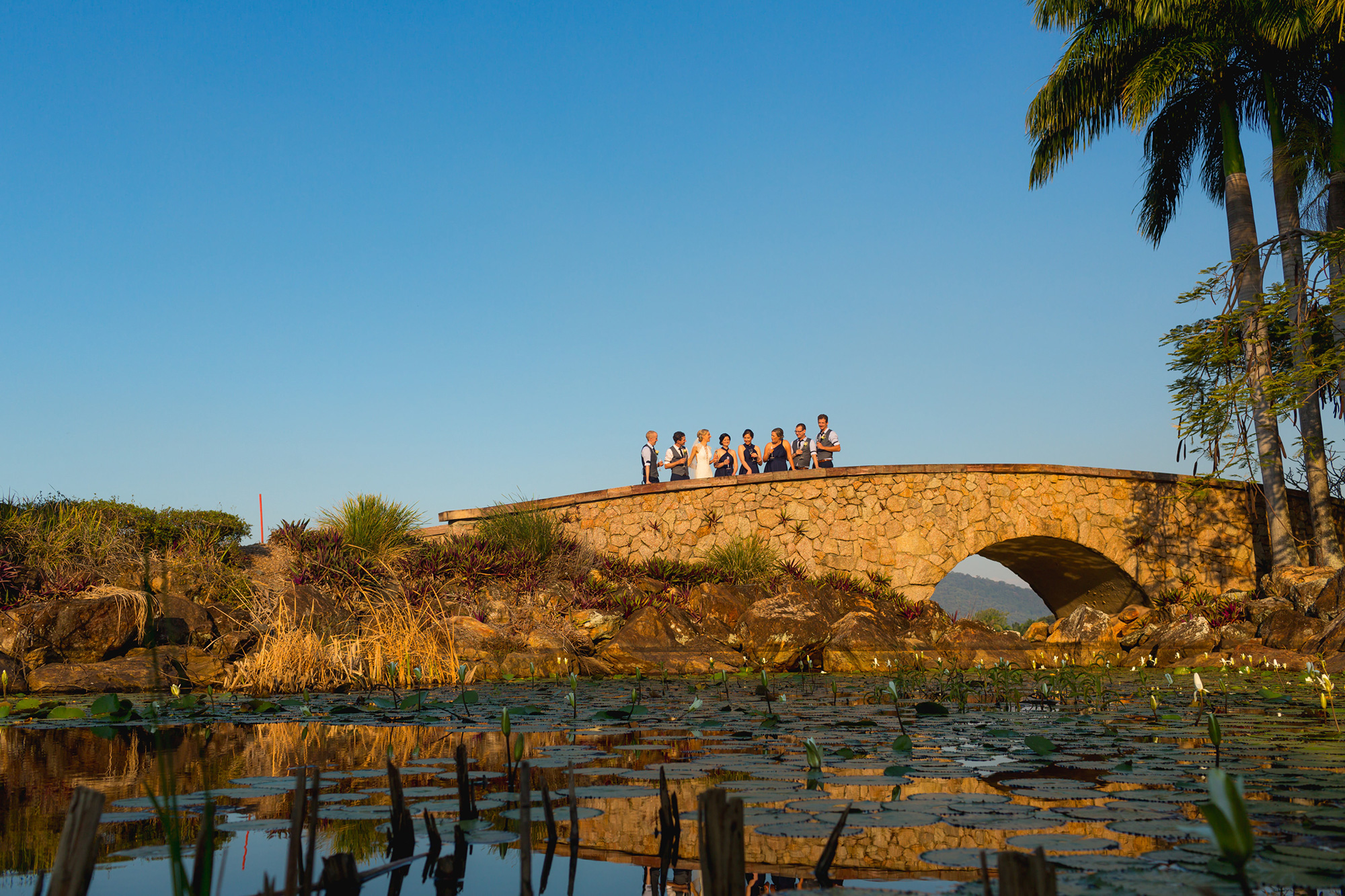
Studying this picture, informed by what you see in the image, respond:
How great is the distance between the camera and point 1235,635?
13.1 m

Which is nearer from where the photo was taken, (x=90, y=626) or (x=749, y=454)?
(x=90, y=626)

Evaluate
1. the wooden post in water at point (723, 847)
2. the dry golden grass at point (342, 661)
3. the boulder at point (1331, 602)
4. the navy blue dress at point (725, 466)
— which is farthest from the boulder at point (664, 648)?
the wooden post in water at point (723, 847)

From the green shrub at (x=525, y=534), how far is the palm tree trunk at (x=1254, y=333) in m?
11.6

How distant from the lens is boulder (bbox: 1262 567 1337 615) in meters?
13.1

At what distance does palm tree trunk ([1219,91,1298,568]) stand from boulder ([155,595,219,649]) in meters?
15.0

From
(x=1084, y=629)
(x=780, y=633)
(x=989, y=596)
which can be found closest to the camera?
(x=780, y=633)

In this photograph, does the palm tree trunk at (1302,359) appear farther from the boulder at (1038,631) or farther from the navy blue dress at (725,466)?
the navy blue dress at (725,466)

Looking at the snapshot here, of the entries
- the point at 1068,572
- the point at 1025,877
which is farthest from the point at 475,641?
the point at 1068,572

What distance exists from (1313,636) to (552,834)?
1358cm

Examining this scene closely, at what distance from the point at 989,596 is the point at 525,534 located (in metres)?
144

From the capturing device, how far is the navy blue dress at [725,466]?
18.0m

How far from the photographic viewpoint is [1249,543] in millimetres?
16953

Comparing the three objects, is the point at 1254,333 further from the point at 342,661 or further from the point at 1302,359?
the point at 342,661

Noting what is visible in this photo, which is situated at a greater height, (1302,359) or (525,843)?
(1302,359)
